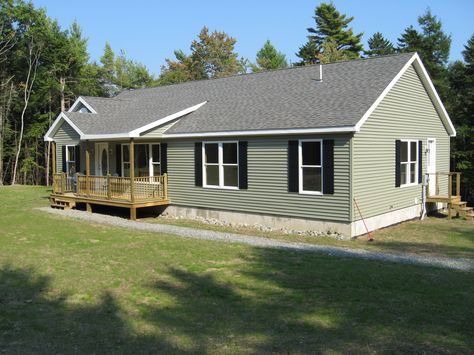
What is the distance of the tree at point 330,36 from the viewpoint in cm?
4981

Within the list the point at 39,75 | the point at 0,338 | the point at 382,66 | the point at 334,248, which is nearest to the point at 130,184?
the point at 334,248

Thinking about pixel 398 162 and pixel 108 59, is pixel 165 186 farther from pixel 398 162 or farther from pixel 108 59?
pixel 108 59

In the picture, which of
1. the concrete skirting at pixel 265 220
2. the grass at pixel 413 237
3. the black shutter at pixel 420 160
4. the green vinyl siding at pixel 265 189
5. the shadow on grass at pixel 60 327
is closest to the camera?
the shadow on grass at pixel 60 327

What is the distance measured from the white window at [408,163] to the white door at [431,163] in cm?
138

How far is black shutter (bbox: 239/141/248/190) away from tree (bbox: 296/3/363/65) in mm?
35564

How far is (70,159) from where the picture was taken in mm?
21719

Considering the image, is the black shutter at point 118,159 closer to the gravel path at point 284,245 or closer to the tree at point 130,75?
the gravel path at point 284,245

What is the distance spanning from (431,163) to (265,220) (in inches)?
310

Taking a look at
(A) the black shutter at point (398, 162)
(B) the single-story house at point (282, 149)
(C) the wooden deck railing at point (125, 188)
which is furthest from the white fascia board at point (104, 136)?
(A) the black shutter at point (398, 162)

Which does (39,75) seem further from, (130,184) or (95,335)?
(95,335)

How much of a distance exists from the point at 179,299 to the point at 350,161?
764 cm

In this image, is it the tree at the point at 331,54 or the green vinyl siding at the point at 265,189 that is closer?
the green vinyl siding at the point at 265,189

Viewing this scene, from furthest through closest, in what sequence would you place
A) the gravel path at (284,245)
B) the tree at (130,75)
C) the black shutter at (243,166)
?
the tree at (130,75)
the black shutter at (243,166)
the gravel path at (284,245)

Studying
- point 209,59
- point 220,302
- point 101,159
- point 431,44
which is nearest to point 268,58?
point 209,59
